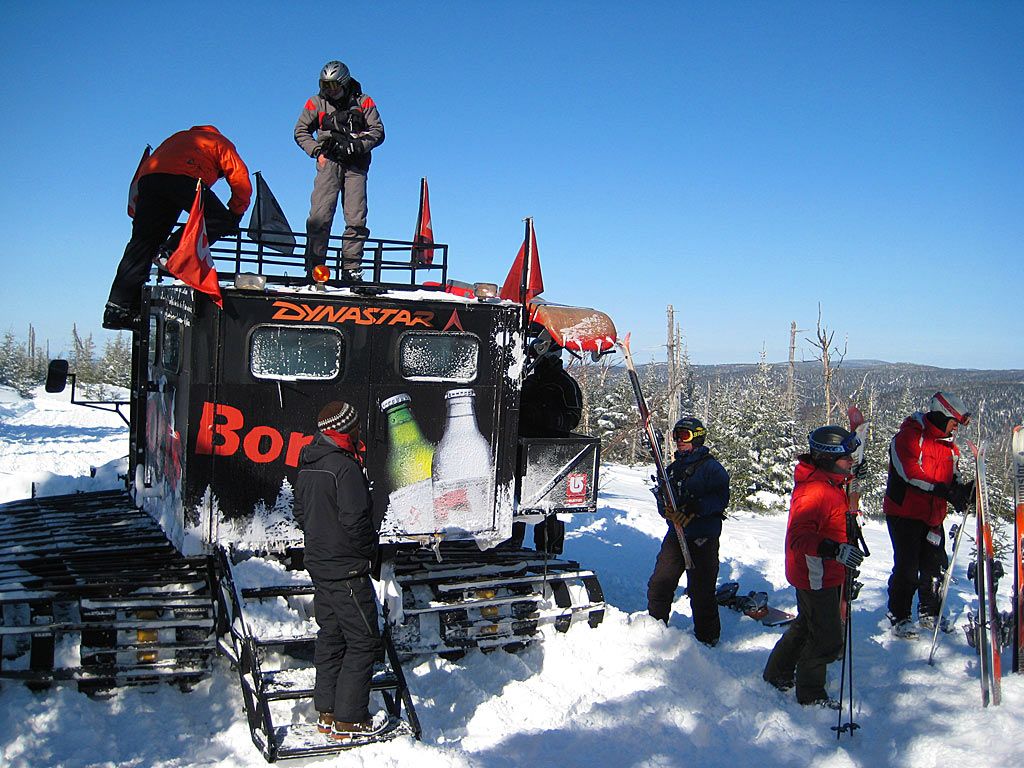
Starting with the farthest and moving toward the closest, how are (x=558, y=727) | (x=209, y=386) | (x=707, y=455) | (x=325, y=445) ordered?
(x=707, y=455)
(x=209, y=386)
(x=558, y=727)
(x=325, y=445)

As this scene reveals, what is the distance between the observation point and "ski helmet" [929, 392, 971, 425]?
6.61m

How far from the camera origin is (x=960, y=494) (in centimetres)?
662

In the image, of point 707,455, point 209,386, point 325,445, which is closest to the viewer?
point 325,445

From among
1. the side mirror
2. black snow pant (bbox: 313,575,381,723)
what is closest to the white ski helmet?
the side mirror

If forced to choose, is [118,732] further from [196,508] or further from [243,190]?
[243,190]

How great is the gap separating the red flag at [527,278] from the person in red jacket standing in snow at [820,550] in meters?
2.58

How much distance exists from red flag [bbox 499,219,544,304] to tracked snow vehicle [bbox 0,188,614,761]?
169 mm

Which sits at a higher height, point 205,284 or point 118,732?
point 205,284

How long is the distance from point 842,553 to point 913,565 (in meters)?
2.19

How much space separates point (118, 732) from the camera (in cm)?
502

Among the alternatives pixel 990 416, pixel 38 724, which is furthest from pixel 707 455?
pixel 990 416

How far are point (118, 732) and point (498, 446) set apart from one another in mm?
3220

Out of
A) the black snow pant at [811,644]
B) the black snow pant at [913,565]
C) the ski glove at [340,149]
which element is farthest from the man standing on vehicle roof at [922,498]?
the ski glove at [340,149]

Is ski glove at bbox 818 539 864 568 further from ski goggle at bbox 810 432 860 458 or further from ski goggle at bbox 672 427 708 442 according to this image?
ski goggle at bbox 672 427 708 442
